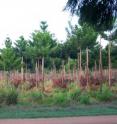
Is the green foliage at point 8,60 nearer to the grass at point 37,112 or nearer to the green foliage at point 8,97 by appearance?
the green foliage at point 8,97

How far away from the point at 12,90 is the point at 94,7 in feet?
51.1

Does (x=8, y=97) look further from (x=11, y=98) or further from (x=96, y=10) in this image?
(x=96, y=10)

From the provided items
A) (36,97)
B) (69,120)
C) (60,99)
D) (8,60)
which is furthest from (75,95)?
(8,60)

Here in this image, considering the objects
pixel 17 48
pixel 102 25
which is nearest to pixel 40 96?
pixel 102 25

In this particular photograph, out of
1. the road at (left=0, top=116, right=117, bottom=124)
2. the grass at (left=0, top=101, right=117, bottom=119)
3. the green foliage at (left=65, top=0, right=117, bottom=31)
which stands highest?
the green foliage at (left=65, top=0, right=117, bottom=31)

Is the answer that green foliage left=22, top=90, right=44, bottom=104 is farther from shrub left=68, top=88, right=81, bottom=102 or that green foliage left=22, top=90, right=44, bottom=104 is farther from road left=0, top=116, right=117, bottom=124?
road left=0, top=116, right=117, bottom=124

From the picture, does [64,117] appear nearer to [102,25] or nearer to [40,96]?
[40,96]

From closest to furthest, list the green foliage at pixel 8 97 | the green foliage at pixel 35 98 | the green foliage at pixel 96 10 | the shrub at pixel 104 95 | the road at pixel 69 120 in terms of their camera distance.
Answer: the green foliage at pixel 96 10 → the road at pixel 69 120 → the green foliage at pixel 8 97 → the green foliage at pixel 35 98 → the shrub at pixel 104 95

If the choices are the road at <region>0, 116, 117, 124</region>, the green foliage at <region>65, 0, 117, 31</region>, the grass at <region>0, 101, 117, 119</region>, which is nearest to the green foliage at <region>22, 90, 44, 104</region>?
the grass at <region>0, 101, 117, 119</region>

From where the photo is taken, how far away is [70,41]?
6462 cm

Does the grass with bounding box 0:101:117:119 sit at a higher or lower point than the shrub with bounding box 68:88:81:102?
lower

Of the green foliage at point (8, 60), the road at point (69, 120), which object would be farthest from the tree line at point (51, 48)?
the road at point (69, 120)

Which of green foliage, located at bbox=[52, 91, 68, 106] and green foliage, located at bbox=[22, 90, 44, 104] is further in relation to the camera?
green foliage, located at bbox=[22, 90, 44, 104]

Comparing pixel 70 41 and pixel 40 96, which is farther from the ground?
pixel 70 41
